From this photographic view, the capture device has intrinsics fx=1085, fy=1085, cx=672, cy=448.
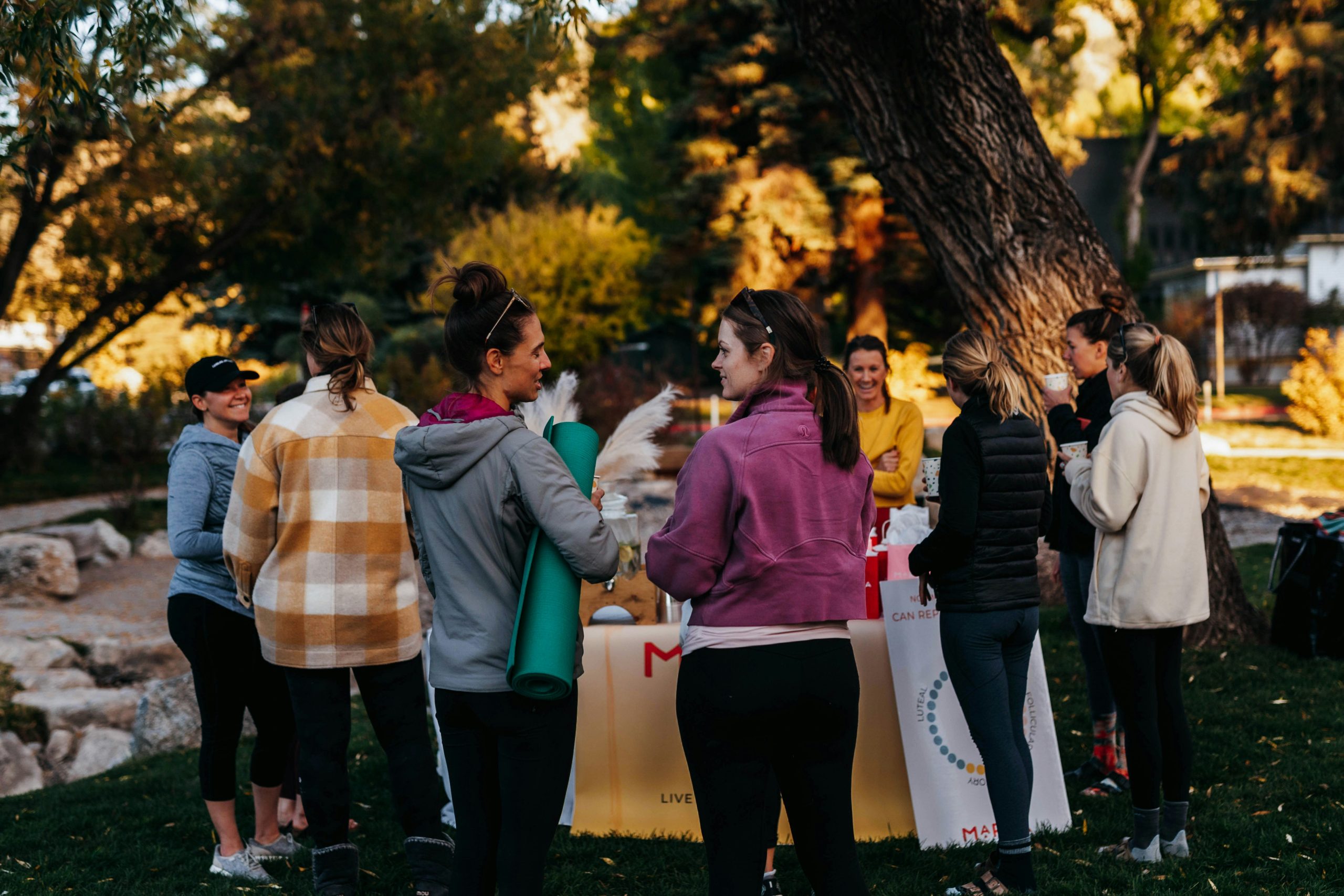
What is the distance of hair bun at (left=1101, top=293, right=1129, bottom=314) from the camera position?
473 centimetres

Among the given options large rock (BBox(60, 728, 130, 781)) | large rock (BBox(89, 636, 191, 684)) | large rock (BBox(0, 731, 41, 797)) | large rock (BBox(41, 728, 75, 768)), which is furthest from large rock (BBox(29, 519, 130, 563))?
large rock (BBox(0, 731, 41, 797))

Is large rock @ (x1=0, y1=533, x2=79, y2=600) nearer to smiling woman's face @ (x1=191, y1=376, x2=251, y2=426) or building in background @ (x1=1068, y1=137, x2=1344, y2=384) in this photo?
smiling woman's face @ (x1=191, y1=376, x2=251, y2=426)

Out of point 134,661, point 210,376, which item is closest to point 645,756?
point 210,376

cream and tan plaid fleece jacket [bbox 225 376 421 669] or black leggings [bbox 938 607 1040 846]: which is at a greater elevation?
cream and tan plaid fleece jacket [bbox 225 376 421 669]

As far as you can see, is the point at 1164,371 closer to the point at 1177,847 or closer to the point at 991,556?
the point at 991,556

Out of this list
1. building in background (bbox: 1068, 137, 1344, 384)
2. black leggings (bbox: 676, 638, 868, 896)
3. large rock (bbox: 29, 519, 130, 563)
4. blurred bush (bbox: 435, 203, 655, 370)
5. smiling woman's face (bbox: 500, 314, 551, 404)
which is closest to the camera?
black leggings (bbox: 676, 638, 868, 896)

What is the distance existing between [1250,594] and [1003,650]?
6066 mm

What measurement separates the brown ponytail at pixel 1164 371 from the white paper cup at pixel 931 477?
2.26ft

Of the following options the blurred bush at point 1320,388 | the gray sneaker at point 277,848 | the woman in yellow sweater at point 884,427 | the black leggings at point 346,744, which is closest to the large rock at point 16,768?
the gray sneaker at point 277,848

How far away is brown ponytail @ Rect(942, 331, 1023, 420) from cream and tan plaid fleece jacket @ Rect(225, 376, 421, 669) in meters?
1.71

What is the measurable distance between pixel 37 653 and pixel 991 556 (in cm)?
856

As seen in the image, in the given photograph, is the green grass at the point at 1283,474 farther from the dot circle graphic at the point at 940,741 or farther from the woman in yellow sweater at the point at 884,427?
the dot circle graphic at the point at 940,741

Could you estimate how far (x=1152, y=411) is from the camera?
3527 mm

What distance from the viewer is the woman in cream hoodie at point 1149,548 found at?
138 inches
